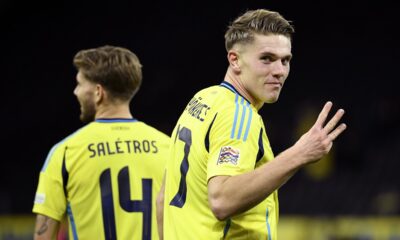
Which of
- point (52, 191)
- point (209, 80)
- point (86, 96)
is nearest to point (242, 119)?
point (52, 191)

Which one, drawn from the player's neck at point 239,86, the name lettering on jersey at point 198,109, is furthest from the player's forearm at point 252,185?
the player's neck at point 239,86

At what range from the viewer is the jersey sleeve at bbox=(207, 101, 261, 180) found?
3.64 metres

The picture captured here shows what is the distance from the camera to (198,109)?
13.1 ft

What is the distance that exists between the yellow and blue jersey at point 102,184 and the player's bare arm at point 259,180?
158cm

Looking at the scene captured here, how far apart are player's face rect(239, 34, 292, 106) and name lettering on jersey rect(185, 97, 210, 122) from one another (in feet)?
0.75

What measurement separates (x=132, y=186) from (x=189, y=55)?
53.0 feet

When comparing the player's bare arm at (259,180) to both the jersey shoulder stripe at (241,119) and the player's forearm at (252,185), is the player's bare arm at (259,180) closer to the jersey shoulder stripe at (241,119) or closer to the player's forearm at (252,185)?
the player's forearm at (252,185)

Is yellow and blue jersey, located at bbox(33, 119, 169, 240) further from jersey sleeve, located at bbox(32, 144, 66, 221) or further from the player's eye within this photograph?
the player's eye

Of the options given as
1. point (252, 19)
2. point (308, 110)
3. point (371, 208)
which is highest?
point (252, 19)

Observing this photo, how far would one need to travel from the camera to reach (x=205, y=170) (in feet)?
12.6

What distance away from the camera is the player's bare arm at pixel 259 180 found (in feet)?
11.7

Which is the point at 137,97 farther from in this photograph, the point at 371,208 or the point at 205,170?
the point at 205,170

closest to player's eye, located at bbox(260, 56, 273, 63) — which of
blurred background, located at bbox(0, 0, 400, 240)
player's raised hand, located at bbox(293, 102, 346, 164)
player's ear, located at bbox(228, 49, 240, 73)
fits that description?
player's ear, located at bbox(228, 49, 240, 73)

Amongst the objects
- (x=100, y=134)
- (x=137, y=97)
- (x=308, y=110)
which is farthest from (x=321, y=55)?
(x=100, y=134)
